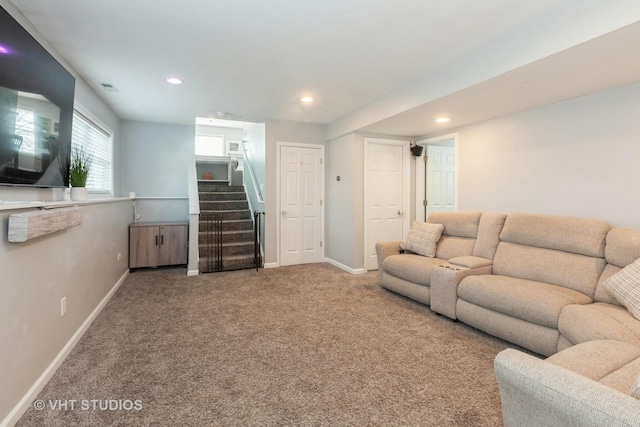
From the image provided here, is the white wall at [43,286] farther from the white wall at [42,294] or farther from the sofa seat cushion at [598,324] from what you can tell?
the sofa seat cushion at [598,324]

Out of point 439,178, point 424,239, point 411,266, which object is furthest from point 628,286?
point 439,178

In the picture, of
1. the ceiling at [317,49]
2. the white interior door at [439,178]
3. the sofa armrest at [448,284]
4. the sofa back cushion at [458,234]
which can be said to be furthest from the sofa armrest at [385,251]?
the ceiling at [317,49]

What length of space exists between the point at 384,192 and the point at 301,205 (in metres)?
1.40

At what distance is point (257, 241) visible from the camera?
205 inches

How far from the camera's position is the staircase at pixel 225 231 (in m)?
4.97

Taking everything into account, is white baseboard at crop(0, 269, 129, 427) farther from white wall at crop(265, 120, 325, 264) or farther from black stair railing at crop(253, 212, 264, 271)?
white wall at crop(265, 120, 325, 264)

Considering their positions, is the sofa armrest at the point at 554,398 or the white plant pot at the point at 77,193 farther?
the white plant pot at the point at 77,193

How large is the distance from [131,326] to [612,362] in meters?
3.44

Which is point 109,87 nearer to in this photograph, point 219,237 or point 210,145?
point 219,237

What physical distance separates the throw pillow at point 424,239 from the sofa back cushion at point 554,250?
746mm

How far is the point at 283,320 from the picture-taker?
304cm

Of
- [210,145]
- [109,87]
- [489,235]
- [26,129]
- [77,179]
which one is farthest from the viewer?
[210,145]

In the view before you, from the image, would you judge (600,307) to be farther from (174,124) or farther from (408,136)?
(174,124)

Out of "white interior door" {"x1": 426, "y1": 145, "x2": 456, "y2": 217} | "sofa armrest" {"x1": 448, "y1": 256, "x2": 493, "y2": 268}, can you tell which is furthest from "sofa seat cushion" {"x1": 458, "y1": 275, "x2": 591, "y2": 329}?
"white interior door" {"x1": 426, "y1": 145, "x2": 456, "y2": 217}
